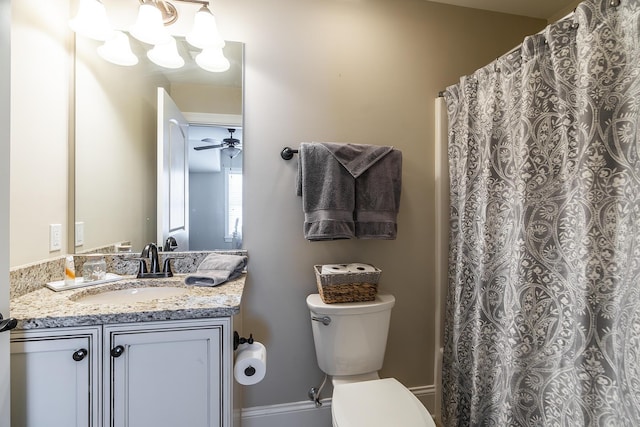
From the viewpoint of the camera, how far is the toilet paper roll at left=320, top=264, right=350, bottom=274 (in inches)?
50.9

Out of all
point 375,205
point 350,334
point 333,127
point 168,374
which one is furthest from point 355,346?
point 333,127

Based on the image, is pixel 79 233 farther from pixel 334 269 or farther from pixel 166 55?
pixel 334 269

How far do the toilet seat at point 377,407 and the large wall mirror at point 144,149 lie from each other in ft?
2.73

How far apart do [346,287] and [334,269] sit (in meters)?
0.10

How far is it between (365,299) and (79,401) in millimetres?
1044

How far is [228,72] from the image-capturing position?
1.39 metres

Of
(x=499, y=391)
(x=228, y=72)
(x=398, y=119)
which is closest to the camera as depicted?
(x=499, y=391)

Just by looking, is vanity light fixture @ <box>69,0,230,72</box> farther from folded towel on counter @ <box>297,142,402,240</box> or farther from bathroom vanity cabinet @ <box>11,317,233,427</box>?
bathroom vanity cabinet @ <box>11,317,233,427</box>

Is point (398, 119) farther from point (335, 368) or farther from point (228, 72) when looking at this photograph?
point (335, 368)

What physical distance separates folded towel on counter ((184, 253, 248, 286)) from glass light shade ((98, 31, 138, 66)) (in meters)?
1.01

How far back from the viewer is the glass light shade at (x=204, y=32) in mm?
1248

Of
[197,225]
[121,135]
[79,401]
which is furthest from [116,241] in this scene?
[79,401]

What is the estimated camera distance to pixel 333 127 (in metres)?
1.49

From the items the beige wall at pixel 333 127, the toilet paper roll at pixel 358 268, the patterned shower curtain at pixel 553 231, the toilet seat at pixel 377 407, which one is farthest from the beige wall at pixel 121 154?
the patterned shower curtain at pixel 553 231
